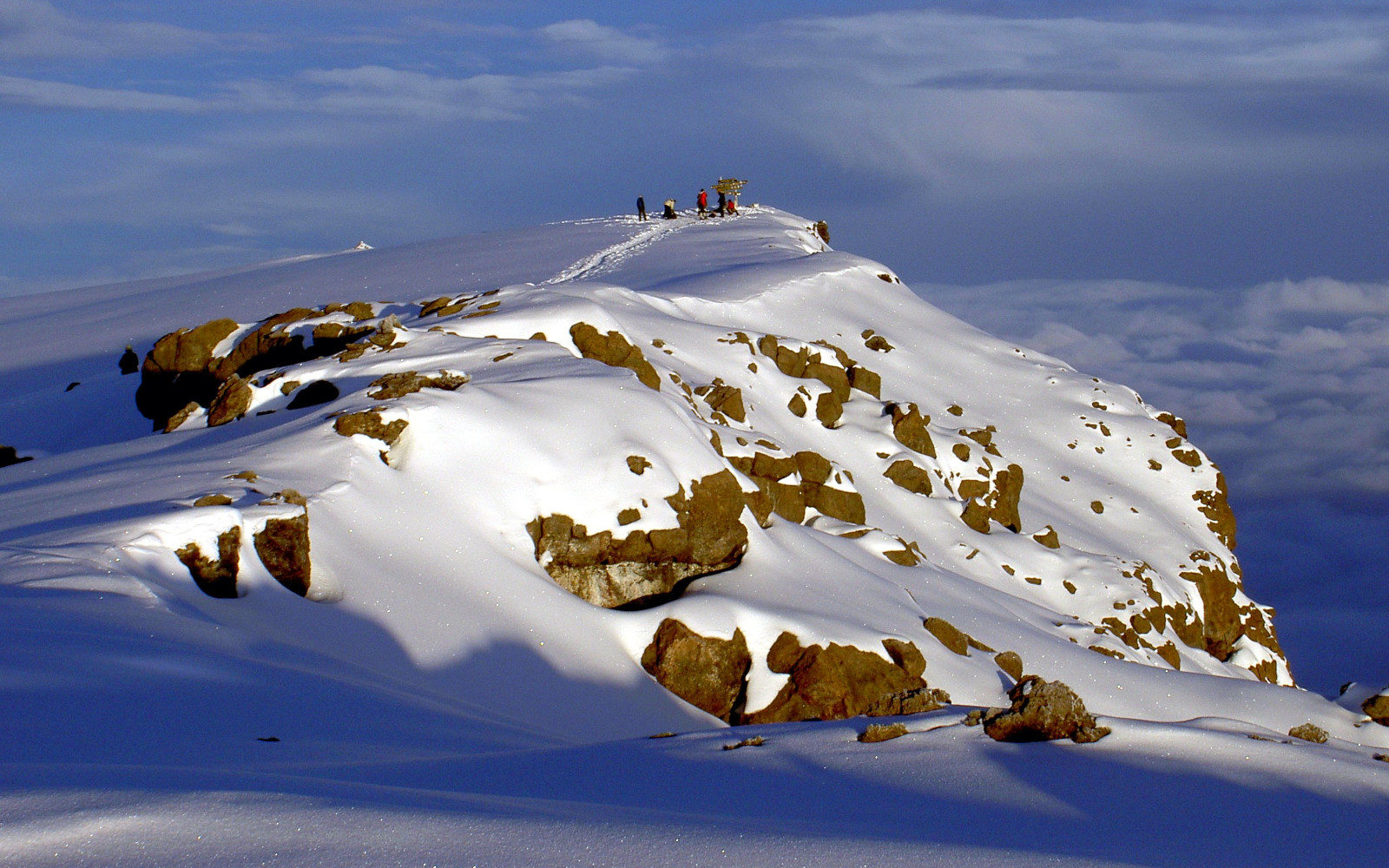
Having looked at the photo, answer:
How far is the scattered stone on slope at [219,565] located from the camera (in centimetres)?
1260

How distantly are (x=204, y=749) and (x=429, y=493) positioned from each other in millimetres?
8680

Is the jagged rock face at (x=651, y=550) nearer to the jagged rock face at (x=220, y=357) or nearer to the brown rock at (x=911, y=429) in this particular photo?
the jagged rock face at (x=220, y=357)

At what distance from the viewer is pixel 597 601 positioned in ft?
56.0

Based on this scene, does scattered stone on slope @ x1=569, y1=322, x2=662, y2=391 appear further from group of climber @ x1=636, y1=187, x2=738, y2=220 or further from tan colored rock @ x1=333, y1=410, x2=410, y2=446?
group of climber @ x1=636, y1=187, x2=738, y2=220

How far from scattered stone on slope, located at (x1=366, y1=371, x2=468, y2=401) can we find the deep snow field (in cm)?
9

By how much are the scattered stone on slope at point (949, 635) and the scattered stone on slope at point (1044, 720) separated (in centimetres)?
918

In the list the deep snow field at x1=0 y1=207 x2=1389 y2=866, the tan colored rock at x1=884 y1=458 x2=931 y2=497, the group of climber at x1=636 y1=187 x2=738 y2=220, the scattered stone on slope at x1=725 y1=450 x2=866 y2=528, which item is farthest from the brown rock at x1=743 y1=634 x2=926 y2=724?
the group of climber at x1=636 y1=187 x2=738 y2=220

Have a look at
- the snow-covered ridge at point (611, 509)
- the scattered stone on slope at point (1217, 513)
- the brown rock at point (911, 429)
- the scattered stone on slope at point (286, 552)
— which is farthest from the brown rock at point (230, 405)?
the scattered stone on slope at point (1217, 513)

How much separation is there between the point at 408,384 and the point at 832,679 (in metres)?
8.56

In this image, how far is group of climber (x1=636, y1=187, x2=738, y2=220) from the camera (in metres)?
61.8

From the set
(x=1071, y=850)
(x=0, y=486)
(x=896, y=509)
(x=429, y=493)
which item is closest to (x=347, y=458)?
(x=429, y=493)

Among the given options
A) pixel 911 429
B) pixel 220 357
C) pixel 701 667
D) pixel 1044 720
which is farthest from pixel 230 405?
pixel 911 429

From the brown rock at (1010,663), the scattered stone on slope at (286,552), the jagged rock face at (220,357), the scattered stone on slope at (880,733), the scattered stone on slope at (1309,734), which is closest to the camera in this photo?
the scattered stone on slope at (880,733)

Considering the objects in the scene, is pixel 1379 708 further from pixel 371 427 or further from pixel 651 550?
pixel 371 427
